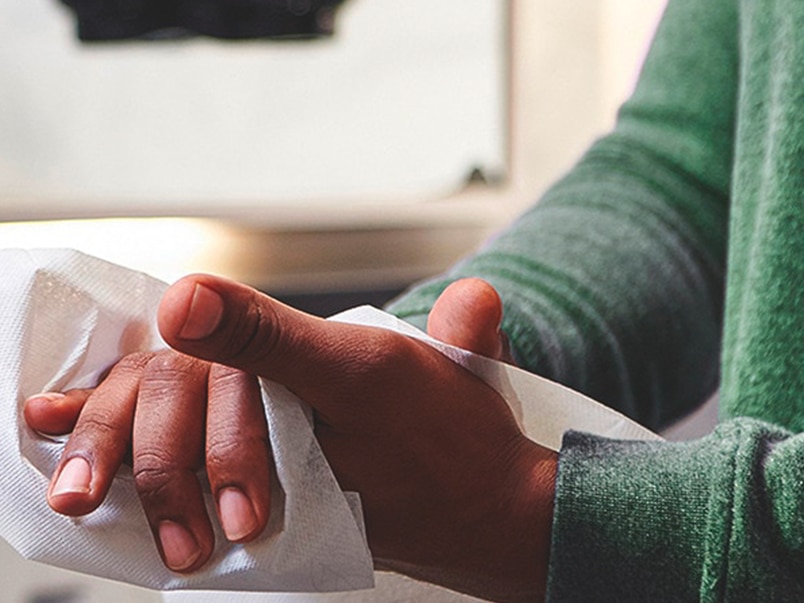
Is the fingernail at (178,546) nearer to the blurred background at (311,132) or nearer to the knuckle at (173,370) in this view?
the knuckle at (173,370)

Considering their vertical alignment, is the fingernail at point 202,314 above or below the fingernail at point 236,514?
above

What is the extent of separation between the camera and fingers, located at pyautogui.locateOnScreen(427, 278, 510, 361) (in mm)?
353

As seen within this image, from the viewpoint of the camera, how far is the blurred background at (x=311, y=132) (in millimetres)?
1013

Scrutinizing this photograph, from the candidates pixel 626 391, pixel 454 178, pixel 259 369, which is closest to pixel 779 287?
pixel 626 391

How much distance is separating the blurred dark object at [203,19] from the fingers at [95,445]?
2.48 feet

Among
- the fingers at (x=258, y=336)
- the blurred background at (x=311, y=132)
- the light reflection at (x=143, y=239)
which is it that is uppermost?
the fingers at (x=258, y=336)

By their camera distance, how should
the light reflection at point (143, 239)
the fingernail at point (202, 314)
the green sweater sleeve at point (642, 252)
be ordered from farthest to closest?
the light reflection at point (143, 239) → the green sweater sleeve at point (642, 252) → the fingernail at point (202, 314)

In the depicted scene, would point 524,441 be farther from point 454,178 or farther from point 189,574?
point 454,178

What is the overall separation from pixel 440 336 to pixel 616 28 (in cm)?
83

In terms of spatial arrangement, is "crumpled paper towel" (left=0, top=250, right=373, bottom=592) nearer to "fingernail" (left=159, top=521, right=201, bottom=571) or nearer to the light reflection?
"fingernail" (left=159, top=521, right=201, bottom=571)

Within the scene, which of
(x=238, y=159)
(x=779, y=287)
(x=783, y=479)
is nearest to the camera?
(x=783, y=479)

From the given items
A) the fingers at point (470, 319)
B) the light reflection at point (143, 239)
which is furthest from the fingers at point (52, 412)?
Result: the light reflection at point (143, 239)

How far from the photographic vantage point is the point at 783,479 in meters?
0.29

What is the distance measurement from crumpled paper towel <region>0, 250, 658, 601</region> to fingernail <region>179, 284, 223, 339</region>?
0.04 meters
